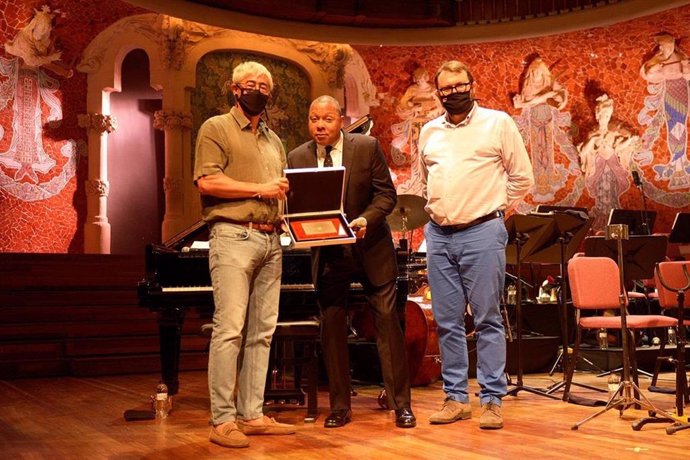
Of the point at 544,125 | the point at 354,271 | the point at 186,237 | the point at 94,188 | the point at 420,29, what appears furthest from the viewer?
the point at 420,29

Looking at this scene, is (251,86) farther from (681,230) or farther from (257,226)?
(681,230)

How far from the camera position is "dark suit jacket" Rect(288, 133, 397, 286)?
13.1 feet

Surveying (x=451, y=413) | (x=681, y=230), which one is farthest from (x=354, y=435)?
(x=681, y=230)

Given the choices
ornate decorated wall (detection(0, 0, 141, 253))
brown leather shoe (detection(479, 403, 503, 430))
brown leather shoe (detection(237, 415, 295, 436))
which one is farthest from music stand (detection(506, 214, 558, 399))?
ornate decorated wall (detection(0, 0, 141, 253))

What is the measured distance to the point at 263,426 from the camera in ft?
11.9

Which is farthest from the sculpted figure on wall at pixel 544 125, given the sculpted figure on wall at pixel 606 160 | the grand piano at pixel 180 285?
the grand piano at pixel 180 285

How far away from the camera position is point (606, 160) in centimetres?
1170

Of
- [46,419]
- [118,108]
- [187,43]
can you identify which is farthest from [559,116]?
[46,419]

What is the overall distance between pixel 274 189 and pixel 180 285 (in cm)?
123

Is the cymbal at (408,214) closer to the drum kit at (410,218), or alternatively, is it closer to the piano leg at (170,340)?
the drum kit at (410,218)

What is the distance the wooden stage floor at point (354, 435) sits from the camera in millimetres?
3182

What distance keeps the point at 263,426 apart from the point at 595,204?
29.9 ft

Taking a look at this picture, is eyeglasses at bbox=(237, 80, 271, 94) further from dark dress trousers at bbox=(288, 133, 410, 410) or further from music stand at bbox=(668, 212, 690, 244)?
music stand at bbox=(668, 212, 690, 244)

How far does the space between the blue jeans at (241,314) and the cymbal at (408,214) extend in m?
2.51
